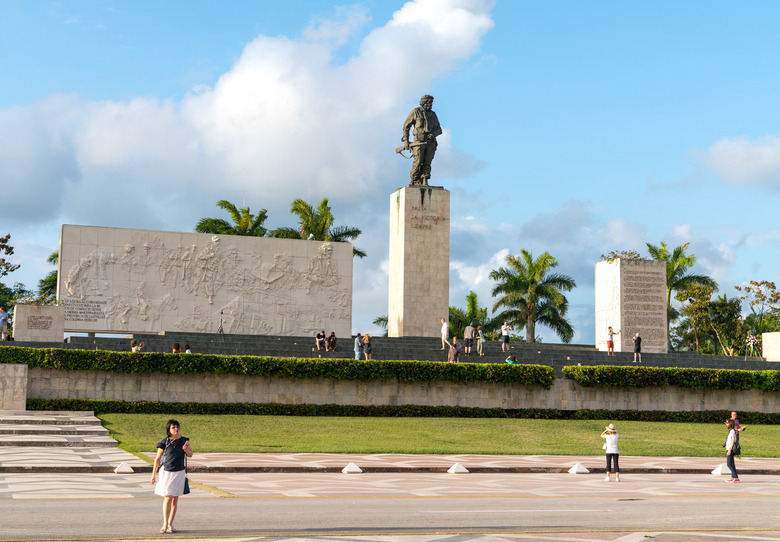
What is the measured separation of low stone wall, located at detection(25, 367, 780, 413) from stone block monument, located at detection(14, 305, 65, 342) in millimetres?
2982

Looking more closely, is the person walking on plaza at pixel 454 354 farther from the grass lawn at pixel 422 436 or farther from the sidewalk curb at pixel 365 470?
the sidewalk curb at pixel 365 470

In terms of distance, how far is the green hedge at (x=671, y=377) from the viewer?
2459cm

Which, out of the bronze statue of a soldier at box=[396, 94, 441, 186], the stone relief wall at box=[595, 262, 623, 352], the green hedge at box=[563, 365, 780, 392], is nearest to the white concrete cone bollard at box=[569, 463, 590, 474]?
the green hedge at box=[563, 365, 780, 392]

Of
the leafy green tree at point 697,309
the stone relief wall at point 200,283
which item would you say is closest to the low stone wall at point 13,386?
the stone relief wall at point 200,283

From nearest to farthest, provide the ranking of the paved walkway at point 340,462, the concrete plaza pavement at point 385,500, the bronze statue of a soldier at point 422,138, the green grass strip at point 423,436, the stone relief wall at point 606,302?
1. the concrete plaza pavement at point 385,500
2. the paved walkway at point 340,462
3. the green grass strip at point 423,436
4. the bronze statue of a soldier at point 422,138
5. the stone relief wall at point 606,302

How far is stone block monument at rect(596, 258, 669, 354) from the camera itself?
31125 mm

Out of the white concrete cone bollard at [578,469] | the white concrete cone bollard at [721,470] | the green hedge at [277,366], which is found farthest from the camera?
the green hedge at [277,366]

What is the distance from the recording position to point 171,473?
8047mm

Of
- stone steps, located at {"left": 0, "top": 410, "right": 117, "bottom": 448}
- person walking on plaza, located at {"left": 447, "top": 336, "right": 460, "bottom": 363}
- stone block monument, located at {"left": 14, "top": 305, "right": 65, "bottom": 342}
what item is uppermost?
stone block monument, located at {"left": 14, "top": 305, "right": 65, "bottom": 342}

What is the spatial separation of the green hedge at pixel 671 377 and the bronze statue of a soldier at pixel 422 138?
9.46 meters

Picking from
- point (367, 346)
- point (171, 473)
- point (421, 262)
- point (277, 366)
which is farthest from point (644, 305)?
point (171, 473)

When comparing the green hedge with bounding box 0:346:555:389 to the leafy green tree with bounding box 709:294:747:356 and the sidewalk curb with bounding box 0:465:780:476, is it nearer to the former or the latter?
the sidewalk curb with bounding box 0:465:780:476

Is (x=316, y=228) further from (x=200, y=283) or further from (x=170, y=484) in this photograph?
(x=170, y=484)

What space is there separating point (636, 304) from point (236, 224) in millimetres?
17204
